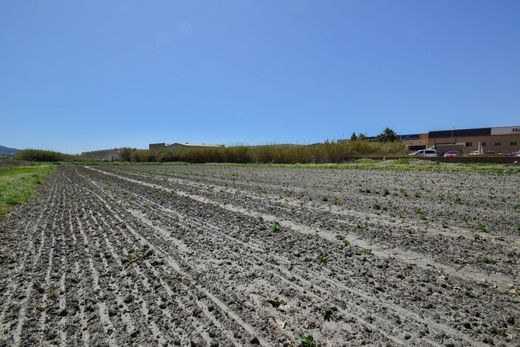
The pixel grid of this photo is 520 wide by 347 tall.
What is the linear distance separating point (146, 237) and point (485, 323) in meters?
6.45

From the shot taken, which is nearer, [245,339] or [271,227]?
[245,339]

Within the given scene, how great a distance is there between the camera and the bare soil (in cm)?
350

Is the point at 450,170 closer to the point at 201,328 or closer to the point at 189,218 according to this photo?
the point at 189,218

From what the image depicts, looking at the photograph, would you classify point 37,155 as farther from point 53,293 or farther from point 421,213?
point 421,213

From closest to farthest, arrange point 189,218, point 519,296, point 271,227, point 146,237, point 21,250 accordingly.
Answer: point 519,296
point 21,250
point 146,237
point 271,227
point 189,218

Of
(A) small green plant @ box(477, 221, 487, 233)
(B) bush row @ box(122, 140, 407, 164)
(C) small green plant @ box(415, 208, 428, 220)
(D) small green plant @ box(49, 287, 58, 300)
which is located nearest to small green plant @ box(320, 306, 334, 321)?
(D) small green plant @ box(49, 287, 58, 300)

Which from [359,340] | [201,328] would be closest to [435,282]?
[359,340]

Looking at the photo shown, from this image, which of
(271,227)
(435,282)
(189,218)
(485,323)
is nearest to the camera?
(485,323)

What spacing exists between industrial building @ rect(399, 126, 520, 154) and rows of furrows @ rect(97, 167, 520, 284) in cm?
7828

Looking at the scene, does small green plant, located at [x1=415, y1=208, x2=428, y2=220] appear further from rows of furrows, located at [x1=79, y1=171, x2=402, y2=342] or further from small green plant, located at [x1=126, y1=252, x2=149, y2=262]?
small green plant, located at [x1=126, y1=252, x2=149, y2=262]

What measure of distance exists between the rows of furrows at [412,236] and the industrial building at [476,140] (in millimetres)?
78276

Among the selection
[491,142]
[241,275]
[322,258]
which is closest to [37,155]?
[241,275]

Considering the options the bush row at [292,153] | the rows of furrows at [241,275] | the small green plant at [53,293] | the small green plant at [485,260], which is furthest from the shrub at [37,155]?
the small green plant at [485,260]

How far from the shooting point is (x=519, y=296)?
4.14 meters
